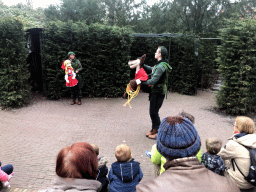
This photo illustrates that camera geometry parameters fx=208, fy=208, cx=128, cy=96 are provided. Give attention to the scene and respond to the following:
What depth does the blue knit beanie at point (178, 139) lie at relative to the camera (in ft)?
5.25

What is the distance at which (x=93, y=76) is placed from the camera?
359 inches

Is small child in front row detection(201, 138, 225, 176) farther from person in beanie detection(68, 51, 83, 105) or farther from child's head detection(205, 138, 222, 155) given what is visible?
person in beanie detection(68, 51, 83, 105)

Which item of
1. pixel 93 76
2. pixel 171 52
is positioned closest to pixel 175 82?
pixel 171 52

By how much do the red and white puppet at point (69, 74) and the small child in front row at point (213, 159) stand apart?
244 inches

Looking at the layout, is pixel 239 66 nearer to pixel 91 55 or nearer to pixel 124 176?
pixel 91 55

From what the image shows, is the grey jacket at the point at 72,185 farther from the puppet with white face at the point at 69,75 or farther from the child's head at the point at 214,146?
the puppet with white face at the point at 69,75

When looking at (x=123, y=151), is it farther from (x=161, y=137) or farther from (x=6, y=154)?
(x=6, y=154)

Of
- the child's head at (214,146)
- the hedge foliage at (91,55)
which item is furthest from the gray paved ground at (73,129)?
the child's head at (214,146)

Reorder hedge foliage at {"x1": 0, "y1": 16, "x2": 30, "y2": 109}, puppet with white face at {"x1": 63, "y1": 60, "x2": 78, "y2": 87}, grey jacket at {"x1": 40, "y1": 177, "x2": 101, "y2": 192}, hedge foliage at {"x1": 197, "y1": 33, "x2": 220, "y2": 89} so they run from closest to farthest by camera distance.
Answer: grey jacket at {"x1": 40, "y1": 177, "x2": 101, "y2": 192}
hedge foliage at {"x1": 0, "y1": 16, "x2": 30, "y2": 109}
puppet with white face at {"x1": 63, "y1": 60, "x2": 78, "y2": 87}
hedge foliage at {"x1": 197, "y1": 33, "x2": 220, "y2": 89}

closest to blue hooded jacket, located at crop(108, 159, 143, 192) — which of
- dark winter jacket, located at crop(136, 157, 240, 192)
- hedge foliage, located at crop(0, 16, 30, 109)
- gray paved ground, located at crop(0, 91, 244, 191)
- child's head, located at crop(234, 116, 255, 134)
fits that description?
gray paved ground, located at crop(0, 91, 244, 191)

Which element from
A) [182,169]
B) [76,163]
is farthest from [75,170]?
[182,169]

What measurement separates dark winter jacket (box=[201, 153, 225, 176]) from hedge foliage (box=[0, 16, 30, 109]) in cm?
690

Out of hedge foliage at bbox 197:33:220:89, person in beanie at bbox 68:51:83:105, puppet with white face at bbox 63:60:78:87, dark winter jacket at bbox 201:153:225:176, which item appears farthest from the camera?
hedge foliage at bbox 197:33:220:89

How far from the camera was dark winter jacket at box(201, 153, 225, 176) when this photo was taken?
2.62 m
